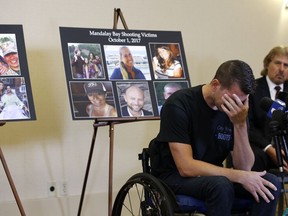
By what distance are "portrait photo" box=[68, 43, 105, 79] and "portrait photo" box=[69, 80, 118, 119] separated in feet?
0.17

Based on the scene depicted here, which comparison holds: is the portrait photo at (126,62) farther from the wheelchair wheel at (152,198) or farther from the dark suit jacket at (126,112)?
the wheelchair wheel at (152,198)

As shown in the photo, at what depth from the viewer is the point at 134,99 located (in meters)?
2.90

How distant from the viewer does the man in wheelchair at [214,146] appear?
1.97 meters

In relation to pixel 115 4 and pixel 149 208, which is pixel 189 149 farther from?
pixel 115 4

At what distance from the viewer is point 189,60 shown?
12.5 feet

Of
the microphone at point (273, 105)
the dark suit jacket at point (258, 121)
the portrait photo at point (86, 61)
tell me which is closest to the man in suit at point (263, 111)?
the dark suit jacket at point (258, 121)

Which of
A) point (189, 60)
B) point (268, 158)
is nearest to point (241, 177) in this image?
point (268, 158)

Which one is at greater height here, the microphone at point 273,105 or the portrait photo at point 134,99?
the portrait photo at point 134,99

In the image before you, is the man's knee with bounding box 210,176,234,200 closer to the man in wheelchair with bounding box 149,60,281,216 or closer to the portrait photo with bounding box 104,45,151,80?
the man in wheelchair with bounding box 149,60,281,216

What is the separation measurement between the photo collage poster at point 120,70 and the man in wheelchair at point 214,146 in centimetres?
65

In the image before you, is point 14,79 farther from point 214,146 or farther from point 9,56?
point 214,146

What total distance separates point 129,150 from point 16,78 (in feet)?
3.92

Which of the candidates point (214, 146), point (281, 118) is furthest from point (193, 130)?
point (281, 118)

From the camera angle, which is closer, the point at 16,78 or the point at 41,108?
the point at 16,78
